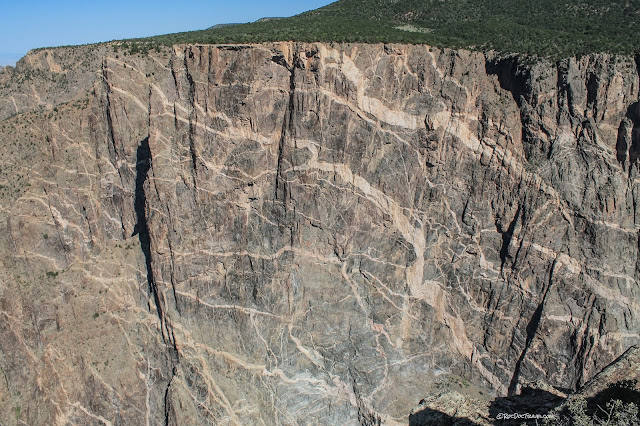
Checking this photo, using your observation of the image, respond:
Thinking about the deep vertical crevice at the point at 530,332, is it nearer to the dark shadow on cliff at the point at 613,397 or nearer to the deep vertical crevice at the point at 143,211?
the dark shadow on cliff at the point at 613,397

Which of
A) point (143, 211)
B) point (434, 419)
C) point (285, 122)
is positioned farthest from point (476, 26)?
point (434, 419)

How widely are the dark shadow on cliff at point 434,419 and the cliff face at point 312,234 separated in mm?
19011

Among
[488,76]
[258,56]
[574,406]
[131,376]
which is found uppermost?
[258,56]

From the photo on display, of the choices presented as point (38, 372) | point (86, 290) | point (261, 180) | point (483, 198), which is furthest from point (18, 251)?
point (483, 198)

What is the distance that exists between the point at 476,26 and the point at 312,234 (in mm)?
18789

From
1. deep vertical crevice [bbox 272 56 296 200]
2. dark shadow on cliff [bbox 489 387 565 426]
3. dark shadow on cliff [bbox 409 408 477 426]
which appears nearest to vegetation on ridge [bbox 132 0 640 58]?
deep vertical crevice [bbox 272 56 296 200]

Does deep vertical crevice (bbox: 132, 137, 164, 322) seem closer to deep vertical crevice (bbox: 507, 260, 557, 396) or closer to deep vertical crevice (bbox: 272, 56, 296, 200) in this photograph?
deep vertical crevice (bbox: 272, 56, 296, 200)

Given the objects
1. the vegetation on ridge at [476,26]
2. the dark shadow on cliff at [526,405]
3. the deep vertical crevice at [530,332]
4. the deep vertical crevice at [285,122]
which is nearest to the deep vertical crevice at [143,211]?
the vegetation on ridge at [476,26]

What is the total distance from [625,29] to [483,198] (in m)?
14.0

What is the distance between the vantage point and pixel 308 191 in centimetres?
3142

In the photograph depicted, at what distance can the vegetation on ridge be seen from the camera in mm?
30844

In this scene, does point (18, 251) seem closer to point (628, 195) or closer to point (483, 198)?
point (483, 198)

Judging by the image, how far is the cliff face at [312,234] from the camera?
97.0ft

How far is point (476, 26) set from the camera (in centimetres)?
3578
